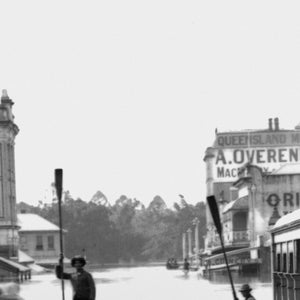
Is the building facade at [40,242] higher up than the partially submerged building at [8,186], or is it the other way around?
the partially submerged building at [8,186]

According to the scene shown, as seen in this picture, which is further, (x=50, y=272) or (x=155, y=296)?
(x=50, y=272)

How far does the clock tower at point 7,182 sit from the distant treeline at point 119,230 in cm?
7269

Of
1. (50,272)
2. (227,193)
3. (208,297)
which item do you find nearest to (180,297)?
(208,297)

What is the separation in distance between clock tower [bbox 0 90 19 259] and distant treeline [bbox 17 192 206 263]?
238 feet

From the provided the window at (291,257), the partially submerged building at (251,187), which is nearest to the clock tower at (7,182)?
the partially submerged building at (251,187)

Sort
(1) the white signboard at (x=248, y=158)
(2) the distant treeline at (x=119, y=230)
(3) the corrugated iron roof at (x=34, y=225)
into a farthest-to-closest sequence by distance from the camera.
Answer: (2) the distant treeline at (x=119, y=230), (1) the white signboard at (x=248, y=158), (3) the corrugated iron roof at (x=34, y=225)

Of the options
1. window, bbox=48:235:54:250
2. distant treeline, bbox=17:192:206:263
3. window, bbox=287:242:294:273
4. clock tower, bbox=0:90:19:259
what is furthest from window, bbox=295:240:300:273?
distant treeline, bbox=17:192:206:263

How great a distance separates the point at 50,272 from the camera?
104125mm

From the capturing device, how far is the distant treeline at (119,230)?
530 feet

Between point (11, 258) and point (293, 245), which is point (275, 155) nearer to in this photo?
point (11, 258)

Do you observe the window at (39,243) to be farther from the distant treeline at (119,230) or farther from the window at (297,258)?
the window at (297,258)

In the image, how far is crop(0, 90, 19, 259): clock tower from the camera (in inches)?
3108

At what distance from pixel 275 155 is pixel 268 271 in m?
52.9

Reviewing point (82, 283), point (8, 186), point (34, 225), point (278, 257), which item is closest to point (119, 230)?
point (34, 225)
